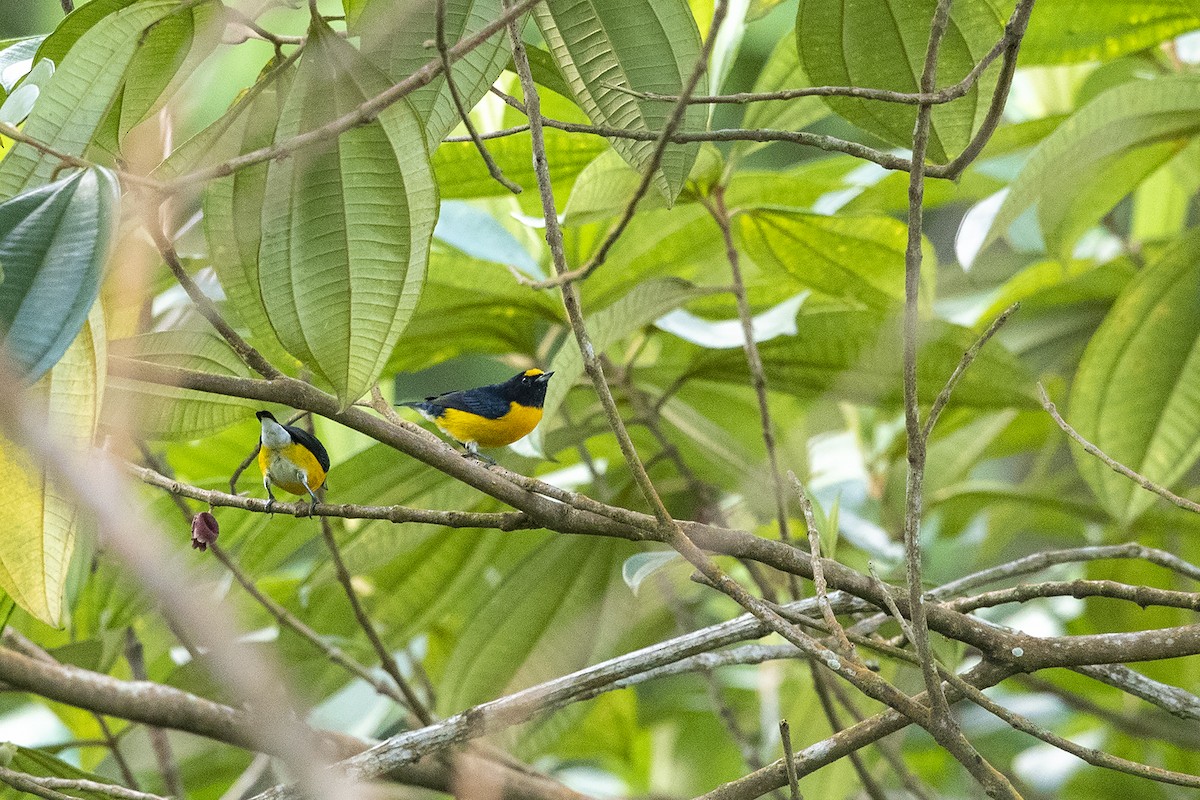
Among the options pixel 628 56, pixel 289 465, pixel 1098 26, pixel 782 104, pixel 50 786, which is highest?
pixel 1098 26

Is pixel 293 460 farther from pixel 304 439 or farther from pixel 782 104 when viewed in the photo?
pixel 782 104

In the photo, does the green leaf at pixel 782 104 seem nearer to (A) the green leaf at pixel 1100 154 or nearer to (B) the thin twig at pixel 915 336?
(A) the green leaf at pixel 1100 154

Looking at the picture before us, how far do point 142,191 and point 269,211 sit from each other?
0.26ft

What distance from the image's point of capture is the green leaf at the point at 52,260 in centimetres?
53

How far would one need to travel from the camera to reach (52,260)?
56cm

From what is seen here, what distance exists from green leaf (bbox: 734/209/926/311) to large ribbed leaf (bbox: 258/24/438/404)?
66cm

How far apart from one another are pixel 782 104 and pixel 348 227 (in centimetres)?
78

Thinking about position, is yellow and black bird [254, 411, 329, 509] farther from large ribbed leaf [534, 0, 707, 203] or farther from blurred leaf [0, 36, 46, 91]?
large ribbed leaf [534, 0, 707, 203]

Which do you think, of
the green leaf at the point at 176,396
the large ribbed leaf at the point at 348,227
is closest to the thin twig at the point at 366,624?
the green leaf at the point at 176,396

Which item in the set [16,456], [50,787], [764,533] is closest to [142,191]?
[16,456]

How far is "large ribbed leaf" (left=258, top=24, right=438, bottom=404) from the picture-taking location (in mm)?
710

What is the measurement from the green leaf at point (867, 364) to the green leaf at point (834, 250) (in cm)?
4

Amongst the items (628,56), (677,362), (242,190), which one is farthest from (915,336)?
(677,362)

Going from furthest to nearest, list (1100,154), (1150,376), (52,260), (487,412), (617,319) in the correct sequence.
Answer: (487,412)
(1150,376)
(1100,154)
(617,319)
(52,260)
